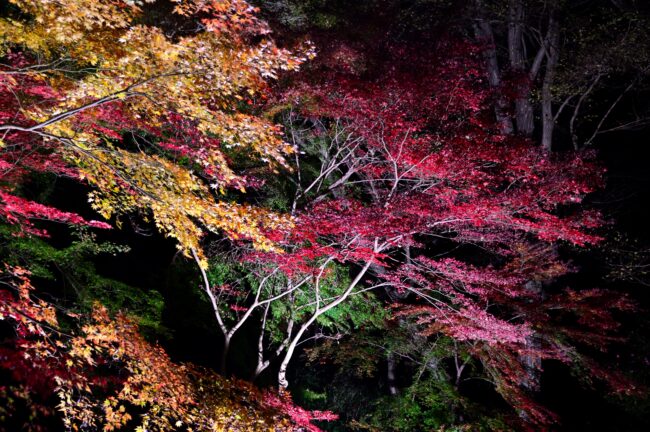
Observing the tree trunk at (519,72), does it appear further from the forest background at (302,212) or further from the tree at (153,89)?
the tree at (153,89)

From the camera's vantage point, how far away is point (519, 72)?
10.5 metres

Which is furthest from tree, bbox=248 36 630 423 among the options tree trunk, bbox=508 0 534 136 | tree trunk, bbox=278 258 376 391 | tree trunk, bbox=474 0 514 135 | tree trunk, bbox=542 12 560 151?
tree trunk, bbox=542 12 560 151

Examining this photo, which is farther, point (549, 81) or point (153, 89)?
point (549, 81)

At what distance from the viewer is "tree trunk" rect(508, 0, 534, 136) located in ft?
33.6

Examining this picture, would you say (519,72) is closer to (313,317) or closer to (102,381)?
(313,317)

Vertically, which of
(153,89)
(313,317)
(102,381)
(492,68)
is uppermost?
(492,68)

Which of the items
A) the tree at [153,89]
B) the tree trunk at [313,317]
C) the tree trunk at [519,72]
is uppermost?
the tree trunk at [519,72]

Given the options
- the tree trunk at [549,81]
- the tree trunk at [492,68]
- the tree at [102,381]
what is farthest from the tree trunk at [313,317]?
the tree trunk at [549,81]

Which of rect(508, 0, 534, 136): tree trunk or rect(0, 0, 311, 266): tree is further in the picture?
rect(508, 0, 534, 136): tree trunk

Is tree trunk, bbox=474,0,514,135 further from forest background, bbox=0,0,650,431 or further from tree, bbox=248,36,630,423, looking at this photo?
tree, bbox=248,36,630,423

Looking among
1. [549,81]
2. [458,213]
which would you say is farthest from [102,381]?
[549,81]

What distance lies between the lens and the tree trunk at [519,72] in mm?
10242

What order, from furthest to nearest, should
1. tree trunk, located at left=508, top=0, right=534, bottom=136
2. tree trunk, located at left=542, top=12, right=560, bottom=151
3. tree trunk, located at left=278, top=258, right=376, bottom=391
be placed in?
tree trunk, located at left=542, top=12, right=560, bottom=151 → tree trunk, located at left=508, top=0, right=534, bottom=136 → tree trunk, located at left=278, top=258, right=376, bottom=391

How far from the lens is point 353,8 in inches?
457
